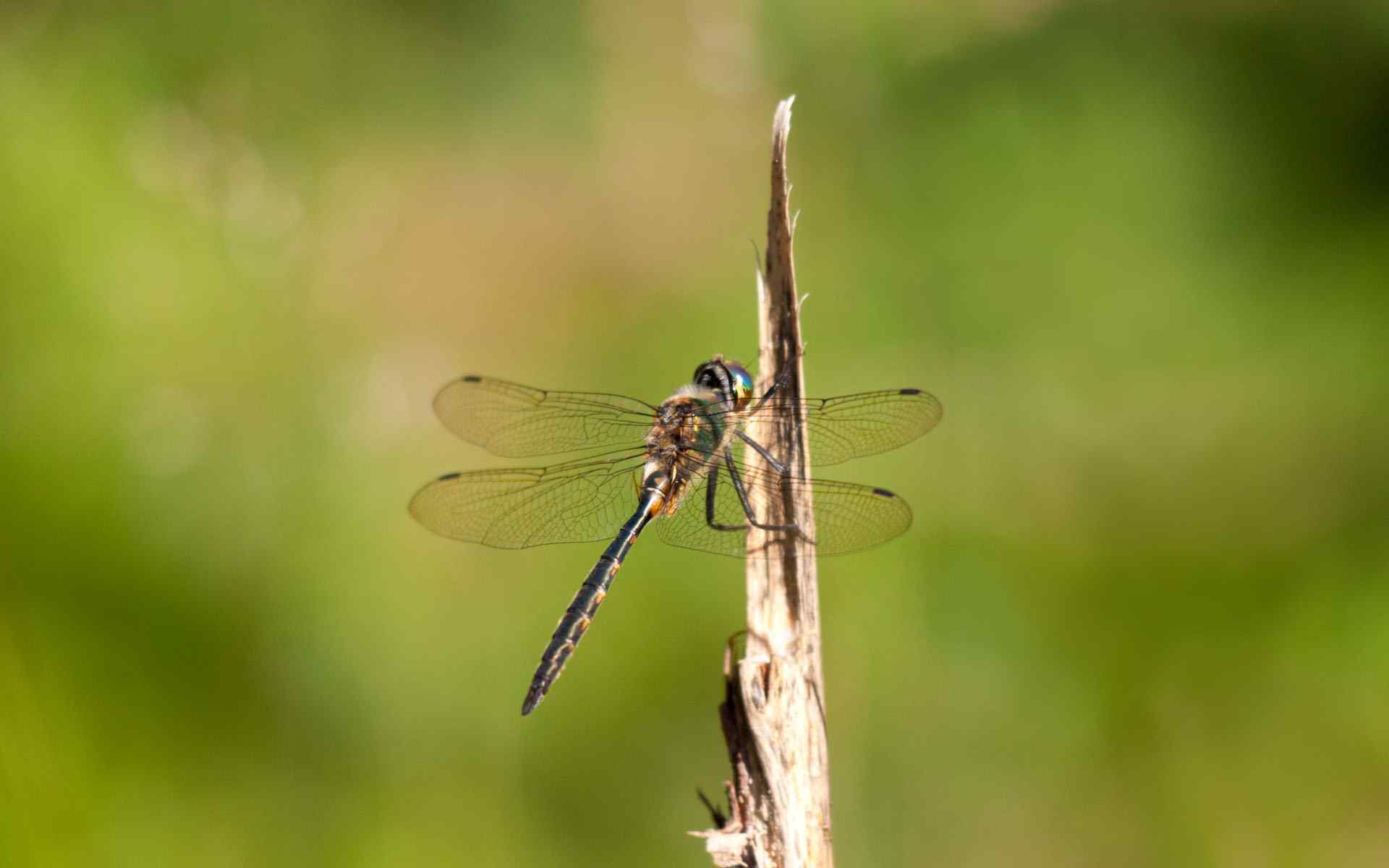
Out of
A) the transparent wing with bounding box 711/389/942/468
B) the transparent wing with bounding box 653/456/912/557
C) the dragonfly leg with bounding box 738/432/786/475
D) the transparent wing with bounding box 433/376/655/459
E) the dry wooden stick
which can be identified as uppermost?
the transparent wing with bounding box 433/376/655/459

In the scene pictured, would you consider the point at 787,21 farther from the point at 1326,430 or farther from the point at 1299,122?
the point at 1326,430

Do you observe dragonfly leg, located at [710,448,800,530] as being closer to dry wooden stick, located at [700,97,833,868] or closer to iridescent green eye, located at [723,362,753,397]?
dry wooden stick, located at [700,97,833,868]

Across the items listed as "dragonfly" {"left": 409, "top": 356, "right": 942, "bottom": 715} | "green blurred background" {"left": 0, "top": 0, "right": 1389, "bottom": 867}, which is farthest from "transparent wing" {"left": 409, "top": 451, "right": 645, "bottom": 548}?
"green blurred background" {"left": 0, "top": 0, "right": 1389, "bottom": 867}

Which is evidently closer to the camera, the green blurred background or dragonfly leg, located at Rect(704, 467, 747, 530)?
dragonfly leg, located at Rect(704, 467, 747, 530)

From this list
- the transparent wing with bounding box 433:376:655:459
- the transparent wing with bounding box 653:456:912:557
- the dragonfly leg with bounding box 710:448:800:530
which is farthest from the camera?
the transparent wing with bounding box 433:376:655:459

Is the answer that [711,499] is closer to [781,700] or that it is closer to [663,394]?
[781,700]

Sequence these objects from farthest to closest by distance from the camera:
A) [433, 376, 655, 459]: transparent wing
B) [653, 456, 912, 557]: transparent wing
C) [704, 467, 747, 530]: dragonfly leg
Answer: [433, 376, 655, 459]: transparent wing
[704, 467, 747, 530]: dragonfly leg
[653, 456, 912, 557]: transparent wing

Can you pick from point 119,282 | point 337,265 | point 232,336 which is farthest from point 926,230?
point 119,282
